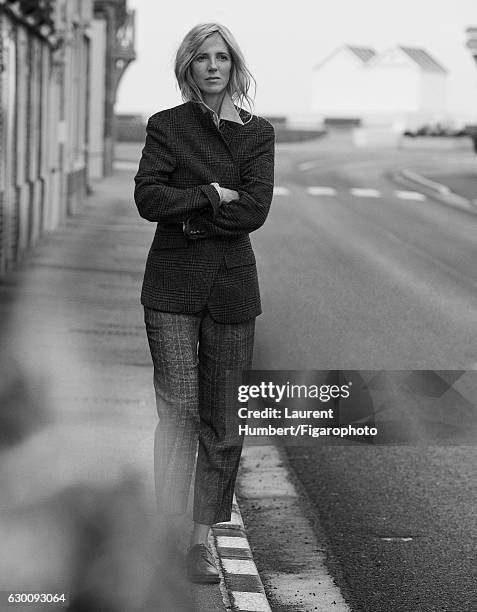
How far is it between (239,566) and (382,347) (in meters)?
5.86

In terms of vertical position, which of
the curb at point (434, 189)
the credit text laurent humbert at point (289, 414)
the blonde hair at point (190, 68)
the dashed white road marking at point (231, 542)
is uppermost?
the blonde hair at point (190, 68)

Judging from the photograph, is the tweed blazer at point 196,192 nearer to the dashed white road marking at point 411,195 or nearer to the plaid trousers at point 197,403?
the plaid trousers at point 197,403

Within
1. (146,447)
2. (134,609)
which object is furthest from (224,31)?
(146,447)

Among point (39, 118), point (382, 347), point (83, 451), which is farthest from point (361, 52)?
point (83, 451)

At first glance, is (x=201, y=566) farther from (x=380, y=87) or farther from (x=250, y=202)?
(x=380, y=87)

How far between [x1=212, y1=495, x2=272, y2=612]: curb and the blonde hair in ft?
4.95

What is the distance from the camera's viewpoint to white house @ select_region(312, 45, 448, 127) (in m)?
89.1

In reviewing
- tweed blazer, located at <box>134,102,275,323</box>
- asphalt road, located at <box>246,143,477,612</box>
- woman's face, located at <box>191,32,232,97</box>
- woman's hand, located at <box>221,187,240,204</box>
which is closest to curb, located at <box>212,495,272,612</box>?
asphalt road, located at <box>246,143,477,612</box>

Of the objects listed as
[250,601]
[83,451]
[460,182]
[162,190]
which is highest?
[162,190]

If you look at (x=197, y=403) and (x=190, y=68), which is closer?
(x=190, y=68)

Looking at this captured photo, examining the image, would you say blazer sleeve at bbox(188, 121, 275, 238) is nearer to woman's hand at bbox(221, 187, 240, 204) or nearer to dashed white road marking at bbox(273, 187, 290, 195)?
woman's hand at bbox(221, 187, 240, 204)

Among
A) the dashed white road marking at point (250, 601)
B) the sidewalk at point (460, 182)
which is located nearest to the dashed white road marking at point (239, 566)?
the dashed white road marking at point (250, 601)

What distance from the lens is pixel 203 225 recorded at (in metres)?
4.78

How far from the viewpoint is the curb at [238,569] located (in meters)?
4.74
